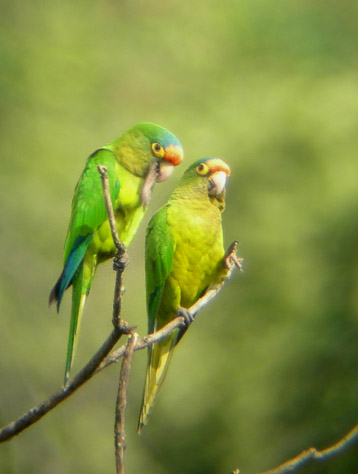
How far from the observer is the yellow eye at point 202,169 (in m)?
2.68

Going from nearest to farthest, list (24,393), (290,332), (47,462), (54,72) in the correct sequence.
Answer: (47,462), (24,393), (290,332), (54,72)

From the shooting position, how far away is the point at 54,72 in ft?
28.6

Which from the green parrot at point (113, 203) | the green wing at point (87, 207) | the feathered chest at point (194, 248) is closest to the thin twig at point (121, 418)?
the green parrot at point (113, 203)

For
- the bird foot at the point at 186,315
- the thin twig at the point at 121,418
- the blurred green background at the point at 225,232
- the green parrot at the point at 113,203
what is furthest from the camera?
the blurred green background at the point at 225,232

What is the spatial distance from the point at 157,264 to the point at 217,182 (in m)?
0.37

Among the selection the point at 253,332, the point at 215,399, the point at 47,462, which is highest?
the point at 47,462

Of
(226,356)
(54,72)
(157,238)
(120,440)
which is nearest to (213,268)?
(157,238)

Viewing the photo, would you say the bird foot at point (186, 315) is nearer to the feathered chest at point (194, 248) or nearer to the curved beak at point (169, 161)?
the feathered chest at point (194, 248)

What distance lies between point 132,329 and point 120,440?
415mm

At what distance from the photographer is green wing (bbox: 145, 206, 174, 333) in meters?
2.55

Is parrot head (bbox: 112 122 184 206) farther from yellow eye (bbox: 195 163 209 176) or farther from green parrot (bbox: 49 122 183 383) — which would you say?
yellow eye (bbox: 195 163 209 176)

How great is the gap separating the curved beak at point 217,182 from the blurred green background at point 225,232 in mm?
985

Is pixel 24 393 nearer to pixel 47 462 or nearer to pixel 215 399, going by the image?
pixel 47 462

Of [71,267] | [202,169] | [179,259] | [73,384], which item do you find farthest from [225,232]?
[73,384]
